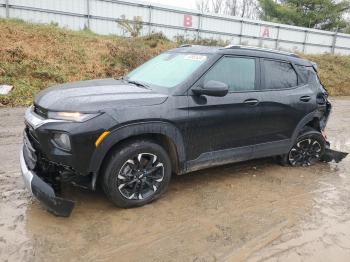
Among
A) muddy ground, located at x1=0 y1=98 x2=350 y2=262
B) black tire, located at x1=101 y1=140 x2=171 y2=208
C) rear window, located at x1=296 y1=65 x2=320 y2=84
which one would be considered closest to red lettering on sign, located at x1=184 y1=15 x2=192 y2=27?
rear window, located at x1=296 y1=65 x2=320 y2=84

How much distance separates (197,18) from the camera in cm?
1927

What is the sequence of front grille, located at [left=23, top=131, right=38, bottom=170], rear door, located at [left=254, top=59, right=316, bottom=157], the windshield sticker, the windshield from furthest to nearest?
rear door, located at [left=254, top=59, right=316, bottom=157] → the windshield sticker → the windshield → front grille, located at [left=23, top=131, right=38, bottom=170]

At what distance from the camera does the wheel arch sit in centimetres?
357

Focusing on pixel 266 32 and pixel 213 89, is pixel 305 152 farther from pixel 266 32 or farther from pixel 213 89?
pixel 266 32

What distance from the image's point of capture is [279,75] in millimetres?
5195

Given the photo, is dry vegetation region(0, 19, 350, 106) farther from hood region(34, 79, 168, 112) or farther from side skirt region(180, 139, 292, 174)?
side skirt region(180, 139, 292, 174)

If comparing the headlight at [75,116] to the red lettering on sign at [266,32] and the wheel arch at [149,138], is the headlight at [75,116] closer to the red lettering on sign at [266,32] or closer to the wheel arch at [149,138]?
the wheel arch at [149,138]

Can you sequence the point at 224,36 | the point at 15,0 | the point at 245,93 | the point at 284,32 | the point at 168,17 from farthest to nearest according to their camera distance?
the point at 284,32
the point at 224,36
the point at 168,17
the point at 15,0
the point at 245,93

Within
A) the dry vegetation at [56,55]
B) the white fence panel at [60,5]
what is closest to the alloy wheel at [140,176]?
the dry vegetation at [56,55]

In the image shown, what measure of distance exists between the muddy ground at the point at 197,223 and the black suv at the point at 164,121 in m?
0.28

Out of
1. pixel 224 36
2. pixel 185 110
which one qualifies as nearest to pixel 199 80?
pixel 185 110

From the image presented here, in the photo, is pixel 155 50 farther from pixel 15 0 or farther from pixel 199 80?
pixel 199 80

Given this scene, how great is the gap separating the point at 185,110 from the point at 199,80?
1.46 ft

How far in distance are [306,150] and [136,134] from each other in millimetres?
3275
